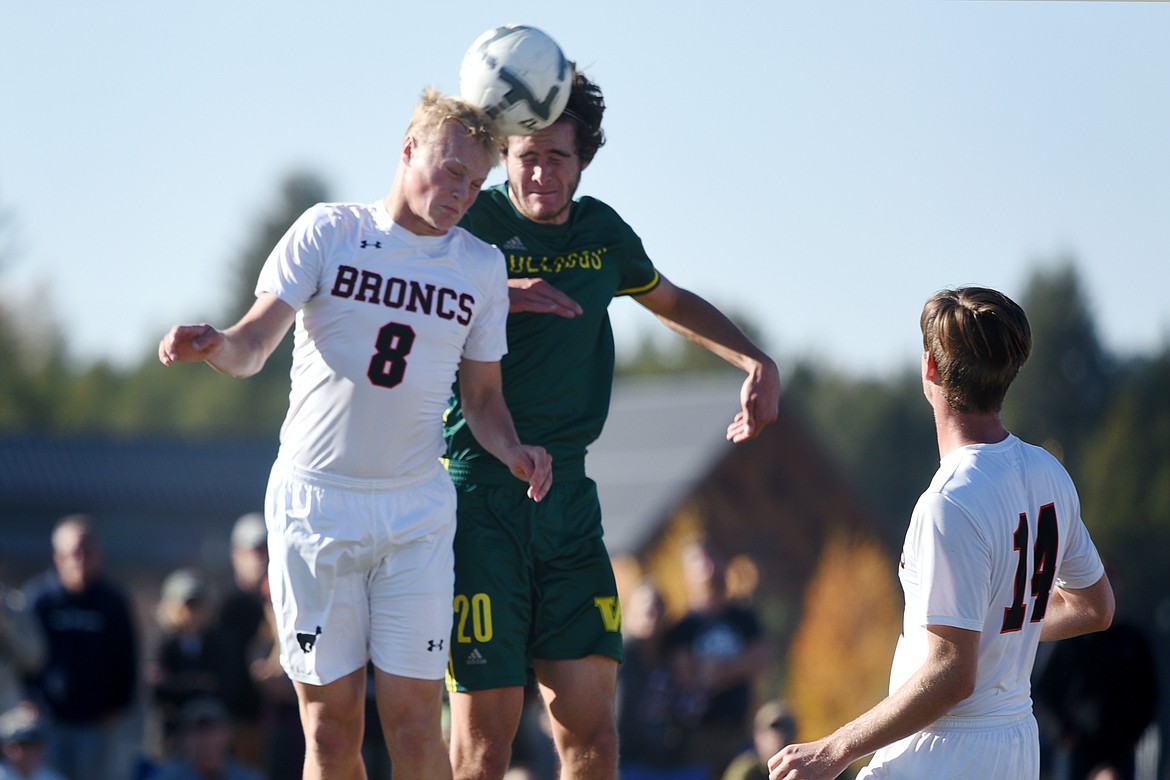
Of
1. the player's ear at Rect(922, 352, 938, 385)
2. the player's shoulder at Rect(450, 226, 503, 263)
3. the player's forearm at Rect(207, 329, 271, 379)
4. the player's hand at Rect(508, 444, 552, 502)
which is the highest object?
the player's shoulder at Rect(450, 226, 503, 263)

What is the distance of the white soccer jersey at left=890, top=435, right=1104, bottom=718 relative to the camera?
473cm

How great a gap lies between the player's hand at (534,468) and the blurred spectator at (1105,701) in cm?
742

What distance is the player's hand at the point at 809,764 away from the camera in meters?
4.61

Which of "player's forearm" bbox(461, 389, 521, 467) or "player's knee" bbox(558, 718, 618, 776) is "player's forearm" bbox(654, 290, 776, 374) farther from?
"player's knee" bbox(558, 718, 618, 776)

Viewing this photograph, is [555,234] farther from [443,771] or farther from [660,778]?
[660,778]

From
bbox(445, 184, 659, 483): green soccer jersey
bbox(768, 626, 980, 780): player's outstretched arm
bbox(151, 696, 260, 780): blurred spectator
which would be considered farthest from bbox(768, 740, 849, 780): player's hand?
bbox(151, 696, 260, 780): blurred spectator

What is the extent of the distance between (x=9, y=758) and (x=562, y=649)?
6082 millimetres

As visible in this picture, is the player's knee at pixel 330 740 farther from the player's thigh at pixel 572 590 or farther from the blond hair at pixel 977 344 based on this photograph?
the blond hair at pixel 977 344

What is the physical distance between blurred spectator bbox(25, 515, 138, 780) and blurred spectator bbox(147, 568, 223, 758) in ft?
0.84

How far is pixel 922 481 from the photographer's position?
92.1 m

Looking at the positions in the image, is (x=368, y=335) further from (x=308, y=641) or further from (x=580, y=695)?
(x=580, y=695)

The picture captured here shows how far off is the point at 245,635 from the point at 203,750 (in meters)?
0.99

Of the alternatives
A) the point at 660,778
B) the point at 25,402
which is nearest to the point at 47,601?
the point at 660,778

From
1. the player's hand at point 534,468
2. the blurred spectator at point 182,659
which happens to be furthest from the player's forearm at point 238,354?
the blurred spectator at point 182,659
